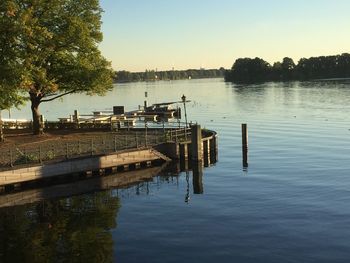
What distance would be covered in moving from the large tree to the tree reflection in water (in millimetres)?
15879

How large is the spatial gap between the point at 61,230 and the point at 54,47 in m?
26.7

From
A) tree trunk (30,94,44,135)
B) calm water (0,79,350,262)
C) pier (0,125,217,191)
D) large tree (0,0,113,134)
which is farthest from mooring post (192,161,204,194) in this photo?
tree trunk (30,94,44,135)

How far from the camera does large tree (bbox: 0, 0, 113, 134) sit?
4428 centimetres

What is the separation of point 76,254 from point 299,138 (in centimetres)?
4247

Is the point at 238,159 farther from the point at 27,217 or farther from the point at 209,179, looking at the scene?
the point at 27,217

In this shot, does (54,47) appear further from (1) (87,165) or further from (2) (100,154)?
(1) (87,165)

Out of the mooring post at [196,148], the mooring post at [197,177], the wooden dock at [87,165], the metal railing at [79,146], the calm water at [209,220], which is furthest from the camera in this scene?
the mooring post at [196,148]

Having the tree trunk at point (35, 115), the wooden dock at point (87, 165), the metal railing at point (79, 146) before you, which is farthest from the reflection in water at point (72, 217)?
the tree trunk at point (35, 115)

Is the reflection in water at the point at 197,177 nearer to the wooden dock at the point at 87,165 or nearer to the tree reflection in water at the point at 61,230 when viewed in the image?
the wooden dock at the point at 87,165

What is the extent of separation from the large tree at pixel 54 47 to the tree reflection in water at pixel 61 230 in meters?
15.9

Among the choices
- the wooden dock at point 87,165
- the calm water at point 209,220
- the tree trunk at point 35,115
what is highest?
the tree trunk at point 35,115

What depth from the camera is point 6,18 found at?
4391cm

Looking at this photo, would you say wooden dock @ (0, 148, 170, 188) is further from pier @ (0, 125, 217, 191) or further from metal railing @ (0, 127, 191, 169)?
metal railing @ (0, 127, 191, 169)

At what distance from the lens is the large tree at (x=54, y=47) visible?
44281 mm
